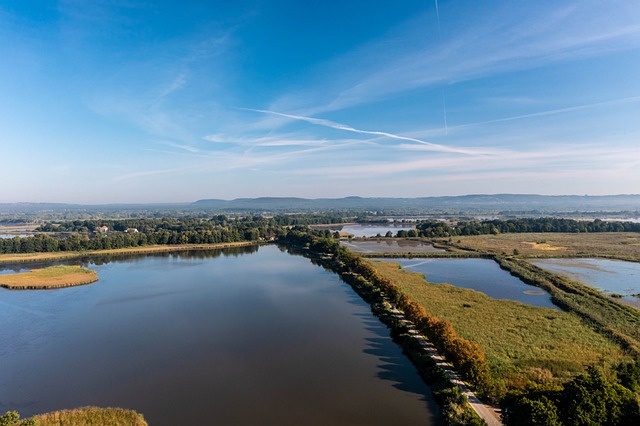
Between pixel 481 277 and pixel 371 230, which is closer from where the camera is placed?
pixel 481 277

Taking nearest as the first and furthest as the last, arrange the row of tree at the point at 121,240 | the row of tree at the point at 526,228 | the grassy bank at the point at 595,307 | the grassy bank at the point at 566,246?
the grassy bank at the point at 595,307 < the grassy bank at the point at 566,246 < the row of tree at the point at 121,240 < the row of tree at the point at 526,228

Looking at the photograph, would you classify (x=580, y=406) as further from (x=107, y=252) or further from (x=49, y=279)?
(x=107, y=252)

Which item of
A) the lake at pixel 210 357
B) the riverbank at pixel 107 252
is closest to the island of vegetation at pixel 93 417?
the lake at pixel 210 357

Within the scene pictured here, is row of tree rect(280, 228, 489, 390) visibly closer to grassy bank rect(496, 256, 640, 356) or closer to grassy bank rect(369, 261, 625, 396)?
grassy bank rect(369, 261, 625, 396)

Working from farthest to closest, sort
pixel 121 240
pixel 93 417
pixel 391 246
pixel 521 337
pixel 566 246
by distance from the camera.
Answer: pixel 391 246, pixel 121 240, pixel 566 246, pixel 521 337, pixel 93 417

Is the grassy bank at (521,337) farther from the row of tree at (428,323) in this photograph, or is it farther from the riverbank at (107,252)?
the riverbank at (107,252)

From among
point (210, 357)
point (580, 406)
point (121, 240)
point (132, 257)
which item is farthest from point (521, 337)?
point (121, 240)

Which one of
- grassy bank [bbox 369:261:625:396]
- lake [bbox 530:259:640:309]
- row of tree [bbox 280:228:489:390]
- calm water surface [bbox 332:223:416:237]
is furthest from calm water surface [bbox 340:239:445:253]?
grassy bank [bbox 369:261:625:396]
